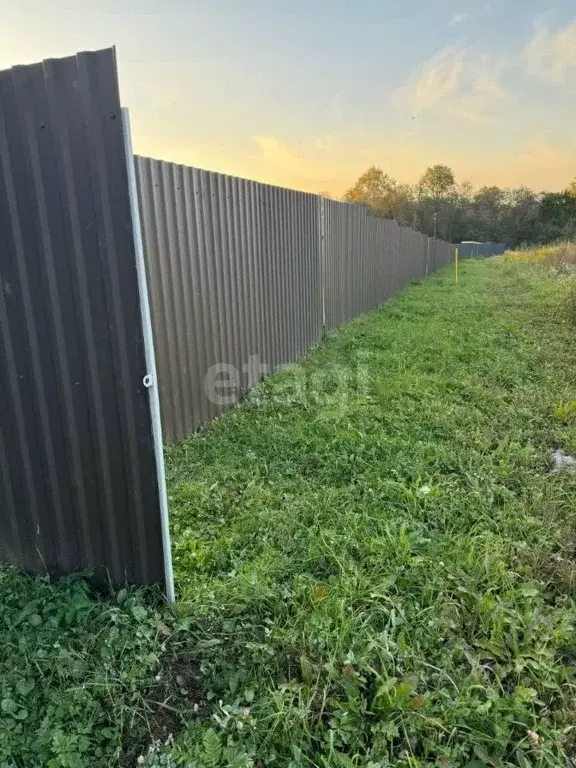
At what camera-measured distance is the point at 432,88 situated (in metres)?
8.92

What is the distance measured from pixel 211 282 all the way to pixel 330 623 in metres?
2.94

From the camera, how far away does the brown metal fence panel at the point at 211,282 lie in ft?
10.7

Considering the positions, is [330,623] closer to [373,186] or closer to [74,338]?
[74,338]

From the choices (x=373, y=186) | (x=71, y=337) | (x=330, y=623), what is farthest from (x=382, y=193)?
(x=330, y=623)

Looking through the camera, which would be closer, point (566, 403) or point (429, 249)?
point (566, 403)

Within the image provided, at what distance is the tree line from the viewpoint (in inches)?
1778

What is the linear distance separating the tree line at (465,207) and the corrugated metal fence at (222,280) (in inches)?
1552

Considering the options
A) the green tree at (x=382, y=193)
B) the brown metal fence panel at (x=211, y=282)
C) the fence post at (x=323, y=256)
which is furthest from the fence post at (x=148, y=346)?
the green tree at (x=382, y=193)

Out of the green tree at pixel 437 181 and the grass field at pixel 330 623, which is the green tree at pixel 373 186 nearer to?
the green tree at pixel 437 181

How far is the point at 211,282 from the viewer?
3.86m

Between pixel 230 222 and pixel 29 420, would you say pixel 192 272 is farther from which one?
pixel 29 420

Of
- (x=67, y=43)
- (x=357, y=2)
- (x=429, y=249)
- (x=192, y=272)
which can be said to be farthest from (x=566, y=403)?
(x=429, y=249)

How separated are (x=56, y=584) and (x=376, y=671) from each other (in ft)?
4.64

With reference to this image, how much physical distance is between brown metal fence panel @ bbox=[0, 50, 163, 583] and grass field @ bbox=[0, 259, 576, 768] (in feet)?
0.91
